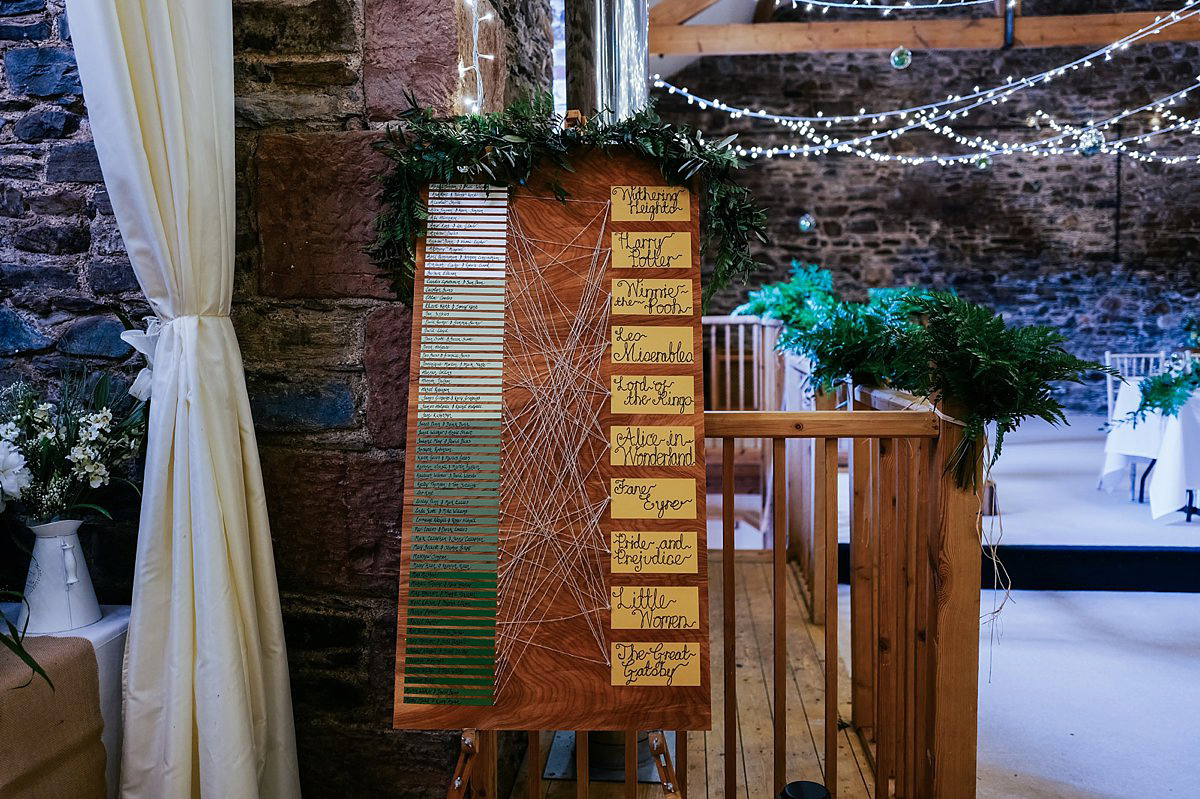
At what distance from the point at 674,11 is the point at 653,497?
6579mm

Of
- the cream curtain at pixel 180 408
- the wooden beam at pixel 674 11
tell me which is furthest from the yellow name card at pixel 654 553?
the wooden beam at pixel 674 11

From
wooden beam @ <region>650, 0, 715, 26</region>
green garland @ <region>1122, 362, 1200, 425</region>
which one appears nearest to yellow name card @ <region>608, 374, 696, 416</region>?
green garland @ <region>1122, 362, 1200, 425</region>

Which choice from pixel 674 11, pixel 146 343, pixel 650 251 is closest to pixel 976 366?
pixel 650 251

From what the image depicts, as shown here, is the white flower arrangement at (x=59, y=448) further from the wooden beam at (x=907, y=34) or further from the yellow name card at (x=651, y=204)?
the wooden beam at (x=907, y=34)

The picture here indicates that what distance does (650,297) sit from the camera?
165 cm

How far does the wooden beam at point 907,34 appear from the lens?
7.48m

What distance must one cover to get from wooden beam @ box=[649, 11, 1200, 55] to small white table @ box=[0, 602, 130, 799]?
6.79 metres

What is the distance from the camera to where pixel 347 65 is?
1880 mm

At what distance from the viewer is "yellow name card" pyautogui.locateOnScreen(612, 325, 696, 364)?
5.37 feet

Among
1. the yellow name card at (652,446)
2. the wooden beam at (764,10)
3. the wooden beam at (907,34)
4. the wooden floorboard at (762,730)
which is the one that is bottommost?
the wooden floorboard at (762,730)

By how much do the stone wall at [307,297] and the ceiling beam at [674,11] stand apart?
5.86 m

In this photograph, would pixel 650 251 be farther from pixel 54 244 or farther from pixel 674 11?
pixel 674 11

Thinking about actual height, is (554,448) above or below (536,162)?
below

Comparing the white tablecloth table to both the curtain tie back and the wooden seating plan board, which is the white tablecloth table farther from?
the curtain tie back
